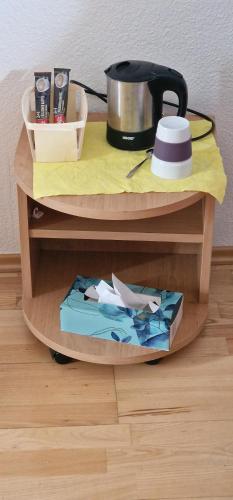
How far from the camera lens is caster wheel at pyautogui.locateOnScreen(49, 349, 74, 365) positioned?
1.74 meters

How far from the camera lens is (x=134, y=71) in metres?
1.60

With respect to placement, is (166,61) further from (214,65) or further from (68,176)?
(68,176)

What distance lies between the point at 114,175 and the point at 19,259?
0.57 meters

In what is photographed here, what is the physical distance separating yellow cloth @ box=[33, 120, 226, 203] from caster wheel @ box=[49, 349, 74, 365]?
40cm

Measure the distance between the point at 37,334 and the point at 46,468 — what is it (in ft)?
1.09

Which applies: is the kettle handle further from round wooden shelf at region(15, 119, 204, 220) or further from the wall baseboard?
the wall baseboard

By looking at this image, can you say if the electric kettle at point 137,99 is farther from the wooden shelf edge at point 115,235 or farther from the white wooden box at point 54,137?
the wooden shelf edge at point 115,235

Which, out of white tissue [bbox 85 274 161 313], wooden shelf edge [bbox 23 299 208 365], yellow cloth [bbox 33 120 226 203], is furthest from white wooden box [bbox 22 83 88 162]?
wooden shelf edge [bbox 23 299 208 365]

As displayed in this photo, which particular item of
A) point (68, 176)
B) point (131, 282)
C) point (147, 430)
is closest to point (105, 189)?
point (68, 176)

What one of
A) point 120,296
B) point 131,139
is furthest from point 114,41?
point 120,296

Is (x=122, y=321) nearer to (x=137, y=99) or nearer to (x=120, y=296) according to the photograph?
(x=120, y=296)

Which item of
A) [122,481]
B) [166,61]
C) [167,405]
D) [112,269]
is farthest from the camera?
[112,269]

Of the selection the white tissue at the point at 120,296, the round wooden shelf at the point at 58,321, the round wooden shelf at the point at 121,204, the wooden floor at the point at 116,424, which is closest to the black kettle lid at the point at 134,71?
the round wooden shelf at the point at 121,204

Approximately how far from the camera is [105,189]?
1.54 metres
